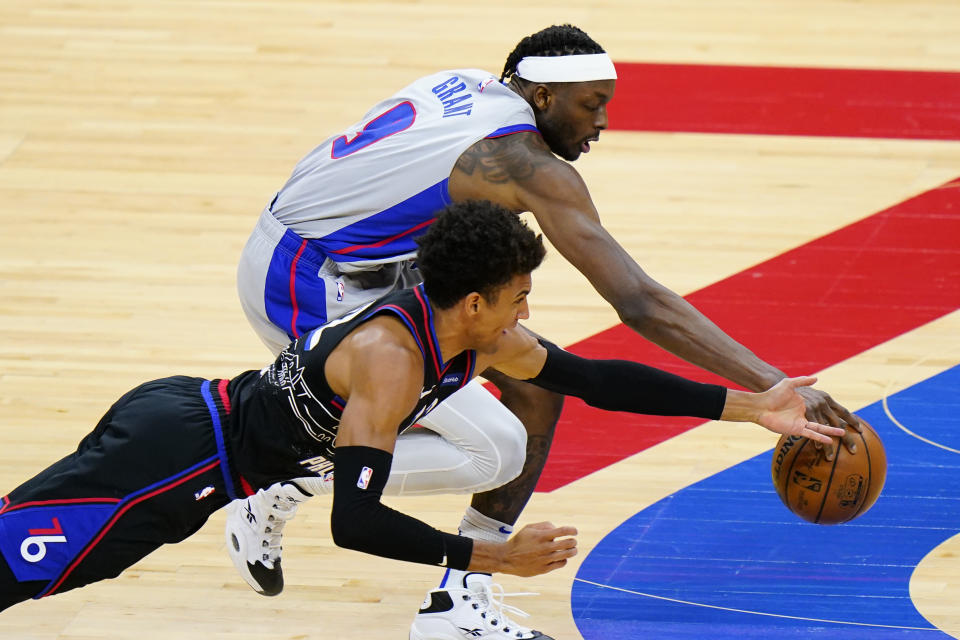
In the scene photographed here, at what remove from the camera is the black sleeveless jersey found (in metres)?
3.11

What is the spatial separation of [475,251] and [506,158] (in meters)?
0.61

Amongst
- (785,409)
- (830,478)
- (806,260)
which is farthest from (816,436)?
(806,260)

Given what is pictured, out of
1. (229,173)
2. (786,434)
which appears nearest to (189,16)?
(229,173)

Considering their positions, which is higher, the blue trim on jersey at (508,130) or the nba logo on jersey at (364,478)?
the blue trim on jersey at (508,130)

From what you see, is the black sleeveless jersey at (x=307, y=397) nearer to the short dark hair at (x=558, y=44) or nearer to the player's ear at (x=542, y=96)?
the player's ear at (x=542, y=96)

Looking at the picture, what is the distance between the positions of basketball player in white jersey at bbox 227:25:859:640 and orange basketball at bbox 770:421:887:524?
12cm

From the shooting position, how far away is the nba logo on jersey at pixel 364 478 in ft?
9.42

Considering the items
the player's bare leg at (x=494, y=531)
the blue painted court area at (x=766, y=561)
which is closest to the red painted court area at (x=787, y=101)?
the blue painted court area at (x=766, y=561)

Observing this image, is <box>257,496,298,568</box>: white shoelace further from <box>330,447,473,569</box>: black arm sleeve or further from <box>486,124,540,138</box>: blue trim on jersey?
<box>486,124,540,138</box>: blue trim on jersey

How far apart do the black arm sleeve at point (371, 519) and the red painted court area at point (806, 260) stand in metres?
1.46

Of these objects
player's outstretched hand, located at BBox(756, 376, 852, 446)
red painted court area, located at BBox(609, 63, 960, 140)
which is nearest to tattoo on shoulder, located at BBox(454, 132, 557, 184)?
player's outstretched hand, located at BBox(756, 376, 852, 446)

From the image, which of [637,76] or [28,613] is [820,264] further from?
[28,613]

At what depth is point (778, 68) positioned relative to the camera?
24.2ft

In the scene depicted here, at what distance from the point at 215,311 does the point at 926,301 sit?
2.66 m
